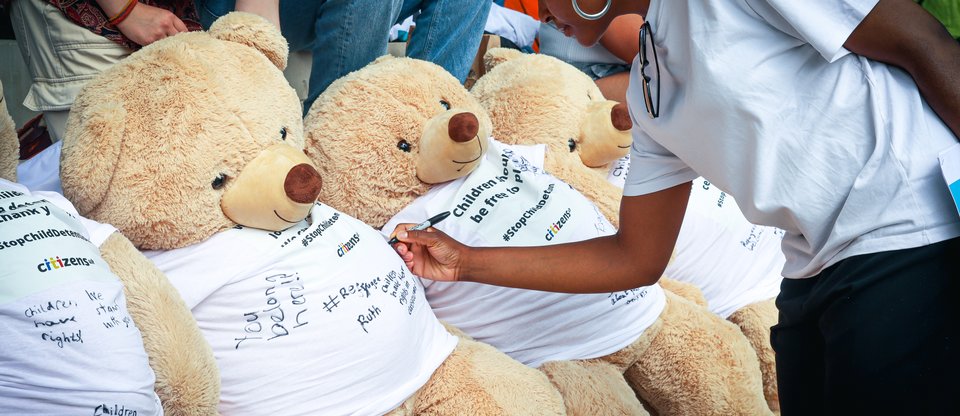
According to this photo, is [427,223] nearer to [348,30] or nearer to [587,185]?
[587,185]

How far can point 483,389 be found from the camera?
4.25 feet

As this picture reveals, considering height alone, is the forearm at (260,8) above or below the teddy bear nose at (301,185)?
above

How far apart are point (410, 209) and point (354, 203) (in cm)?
10

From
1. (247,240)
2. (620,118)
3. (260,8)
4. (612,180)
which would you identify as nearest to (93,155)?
(247,240)

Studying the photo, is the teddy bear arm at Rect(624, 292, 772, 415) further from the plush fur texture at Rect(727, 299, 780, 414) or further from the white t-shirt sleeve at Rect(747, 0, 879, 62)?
the white t-shirt sleeve at Rect(747, 0, 879, 62)

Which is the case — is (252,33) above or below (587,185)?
above

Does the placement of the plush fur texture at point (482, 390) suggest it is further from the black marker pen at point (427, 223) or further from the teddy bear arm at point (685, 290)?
the teddy bear arm at point (685, 290)

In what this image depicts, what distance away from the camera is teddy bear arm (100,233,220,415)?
1.01 meters

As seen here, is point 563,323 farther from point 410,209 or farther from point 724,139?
point 724,139

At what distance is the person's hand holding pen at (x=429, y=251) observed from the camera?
131 cm

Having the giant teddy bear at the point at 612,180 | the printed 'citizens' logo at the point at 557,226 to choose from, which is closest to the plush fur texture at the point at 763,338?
the giant teddy bear at the point at 612,180

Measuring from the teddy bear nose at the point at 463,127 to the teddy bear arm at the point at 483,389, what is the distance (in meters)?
0.35

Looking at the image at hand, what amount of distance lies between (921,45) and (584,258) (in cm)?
55

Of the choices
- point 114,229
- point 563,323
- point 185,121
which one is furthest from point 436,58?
point 114,229
